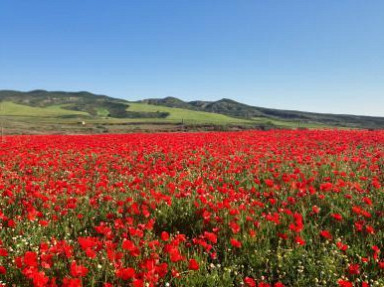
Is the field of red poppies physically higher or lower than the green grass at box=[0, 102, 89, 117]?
higher

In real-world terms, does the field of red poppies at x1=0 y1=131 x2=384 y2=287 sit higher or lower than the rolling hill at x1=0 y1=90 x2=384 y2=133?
higher

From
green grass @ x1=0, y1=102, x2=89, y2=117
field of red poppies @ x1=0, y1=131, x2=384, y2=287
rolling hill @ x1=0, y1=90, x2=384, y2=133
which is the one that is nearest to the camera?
field of red poppies @ x1=0, y1=131, x2=384, y2=287

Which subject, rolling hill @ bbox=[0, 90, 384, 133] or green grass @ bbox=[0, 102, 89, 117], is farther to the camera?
green grass @ bbox=[0, 102, 89, 117]

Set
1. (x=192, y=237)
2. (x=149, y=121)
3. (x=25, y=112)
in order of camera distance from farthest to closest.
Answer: (x=25, y=112) < (x=149, y=121) < (x=192, y=237)

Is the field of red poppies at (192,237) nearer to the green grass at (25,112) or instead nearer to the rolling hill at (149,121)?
the rolling hill at (149,121)

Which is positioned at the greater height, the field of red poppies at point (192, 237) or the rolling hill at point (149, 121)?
the field of red poppies at point (192, 237)

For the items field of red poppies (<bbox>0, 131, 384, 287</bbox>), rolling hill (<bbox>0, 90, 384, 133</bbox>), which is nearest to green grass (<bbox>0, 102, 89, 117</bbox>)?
rolling hill (<bbox>0, 90, 384, 133</bbox>)

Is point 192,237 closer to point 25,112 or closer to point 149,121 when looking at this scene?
point 149,121

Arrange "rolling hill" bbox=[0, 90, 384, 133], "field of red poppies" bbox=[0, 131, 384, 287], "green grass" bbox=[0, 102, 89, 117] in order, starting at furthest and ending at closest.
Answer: "green grass" bbox=[0, 102, 89, 117], "rolling hill" bbox=[0, 90, 384, 133], "field of red poppies" bbox=[0, 131, 384, 287]

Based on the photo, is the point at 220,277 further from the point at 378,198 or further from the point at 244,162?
the point at 244,162

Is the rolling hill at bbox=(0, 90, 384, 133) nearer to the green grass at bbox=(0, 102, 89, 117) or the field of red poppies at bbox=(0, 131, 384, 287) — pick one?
the green grass at bbox=(0, 102, 89, 117)

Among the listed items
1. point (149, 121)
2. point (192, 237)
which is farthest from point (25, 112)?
point (192, 237)

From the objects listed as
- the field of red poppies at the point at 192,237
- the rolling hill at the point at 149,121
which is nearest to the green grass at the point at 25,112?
the rolling hill at the point at 149,121

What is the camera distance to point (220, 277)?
451 cm
